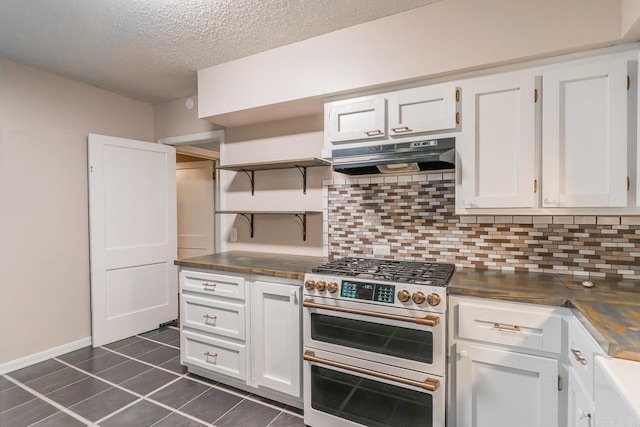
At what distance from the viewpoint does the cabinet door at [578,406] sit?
112 cm

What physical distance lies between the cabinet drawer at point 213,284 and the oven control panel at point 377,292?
0.56m

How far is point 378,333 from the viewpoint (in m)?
1.70

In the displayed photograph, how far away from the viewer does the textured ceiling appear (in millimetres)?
1856

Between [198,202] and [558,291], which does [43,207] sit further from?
[558,291]

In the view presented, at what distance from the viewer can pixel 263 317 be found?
211 centimetres

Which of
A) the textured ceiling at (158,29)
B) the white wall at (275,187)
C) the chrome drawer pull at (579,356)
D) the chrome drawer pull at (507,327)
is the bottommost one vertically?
the chrome drawer pull at (579,356)

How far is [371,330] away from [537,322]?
0.77 m

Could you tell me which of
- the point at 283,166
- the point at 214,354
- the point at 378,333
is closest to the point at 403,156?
the point at 378,333

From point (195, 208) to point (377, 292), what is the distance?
144 inches

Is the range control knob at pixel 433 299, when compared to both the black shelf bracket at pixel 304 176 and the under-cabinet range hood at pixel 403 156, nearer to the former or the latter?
the under-cabinet range hood at pixel 403 156

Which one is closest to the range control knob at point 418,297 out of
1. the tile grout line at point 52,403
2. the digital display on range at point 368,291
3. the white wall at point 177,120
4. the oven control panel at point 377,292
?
the oven control panel at point 377,292

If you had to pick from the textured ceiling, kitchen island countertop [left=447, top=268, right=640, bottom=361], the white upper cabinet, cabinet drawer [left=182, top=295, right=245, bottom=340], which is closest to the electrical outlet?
kitchen island countertop [left=447, top=268, right=640, bottom=361]

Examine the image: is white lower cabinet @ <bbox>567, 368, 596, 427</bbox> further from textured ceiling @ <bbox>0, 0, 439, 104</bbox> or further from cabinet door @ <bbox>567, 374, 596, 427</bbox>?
textured ceiling @ <bbox>0, 0, 439, 104</bbox>

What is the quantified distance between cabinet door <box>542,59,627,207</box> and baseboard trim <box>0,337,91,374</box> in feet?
12.6
